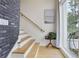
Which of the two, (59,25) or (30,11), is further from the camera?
(30,11)

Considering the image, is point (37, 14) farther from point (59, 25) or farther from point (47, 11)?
point (59, 25)

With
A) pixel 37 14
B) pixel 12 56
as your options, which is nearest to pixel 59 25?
pixel 37 14

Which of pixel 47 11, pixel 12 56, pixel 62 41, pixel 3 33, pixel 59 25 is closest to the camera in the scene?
pixel 3 33

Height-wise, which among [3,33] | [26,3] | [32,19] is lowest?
[3,33]

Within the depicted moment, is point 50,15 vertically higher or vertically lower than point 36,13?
lower

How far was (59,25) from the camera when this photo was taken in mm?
7289

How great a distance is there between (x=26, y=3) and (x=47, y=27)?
1.87 metres

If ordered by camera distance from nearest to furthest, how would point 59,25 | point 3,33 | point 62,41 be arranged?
point 3,33 < point 62,41 < point 59,25

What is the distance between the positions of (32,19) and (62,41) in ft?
7.94

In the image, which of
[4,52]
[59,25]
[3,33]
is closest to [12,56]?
[4,52]

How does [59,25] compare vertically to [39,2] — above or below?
below

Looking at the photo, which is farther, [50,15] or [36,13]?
[36,13]

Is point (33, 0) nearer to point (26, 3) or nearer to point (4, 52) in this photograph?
point (26, 3)

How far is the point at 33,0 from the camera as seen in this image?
27.3 ft
